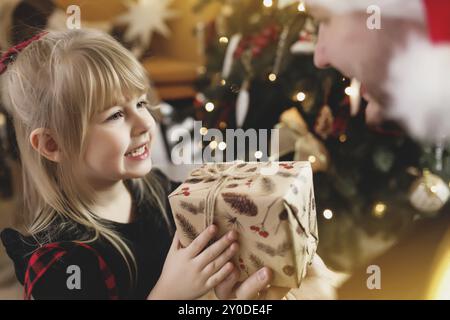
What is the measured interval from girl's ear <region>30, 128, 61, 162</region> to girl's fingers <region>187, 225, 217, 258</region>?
0.33 m

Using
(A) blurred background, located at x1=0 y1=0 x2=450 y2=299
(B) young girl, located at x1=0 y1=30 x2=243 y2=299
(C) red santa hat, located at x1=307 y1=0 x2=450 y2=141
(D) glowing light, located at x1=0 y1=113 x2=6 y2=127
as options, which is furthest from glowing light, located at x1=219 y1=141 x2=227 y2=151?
(D) glowing light, located at x1=0 y1=113 x2=6 y2=127

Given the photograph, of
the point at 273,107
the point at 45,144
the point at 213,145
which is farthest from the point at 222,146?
the point at 45,144

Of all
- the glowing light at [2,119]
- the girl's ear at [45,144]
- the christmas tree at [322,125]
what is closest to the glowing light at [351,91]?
the christmas tree at [322,125]

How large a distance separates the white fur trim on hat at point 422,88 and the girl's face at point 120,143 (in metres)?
0.51

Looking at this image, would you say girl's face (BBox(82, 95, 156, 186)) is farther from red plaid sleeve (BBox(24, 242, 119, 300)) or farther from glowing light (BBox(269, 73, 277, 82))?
glowing light (BBox(269, 73, 277, 82))

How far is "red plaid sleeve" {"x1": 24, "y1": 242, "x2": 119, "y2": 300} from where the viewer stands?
1.00 metres

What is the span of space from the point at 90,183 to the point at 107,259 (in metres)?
0.16

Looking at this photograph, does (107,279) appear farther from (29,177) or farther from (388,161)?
(388,161)

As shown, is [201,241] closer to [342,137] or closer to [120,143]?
[120,143]

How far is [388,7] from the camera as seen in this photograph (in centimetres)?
100

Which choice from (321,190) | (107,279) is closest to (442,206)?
(321,190)

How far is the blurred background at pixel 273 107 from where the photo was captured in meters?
1.05

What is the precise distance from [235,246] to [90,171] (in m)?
0.34
